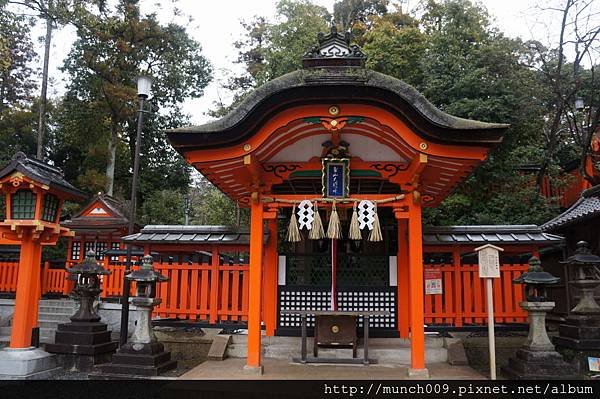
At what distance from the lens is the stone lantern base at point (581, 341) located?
7.07 metres

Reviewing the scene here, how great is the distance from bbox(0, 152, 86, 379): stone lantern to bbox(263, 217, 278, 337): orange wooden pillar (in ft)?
13.1

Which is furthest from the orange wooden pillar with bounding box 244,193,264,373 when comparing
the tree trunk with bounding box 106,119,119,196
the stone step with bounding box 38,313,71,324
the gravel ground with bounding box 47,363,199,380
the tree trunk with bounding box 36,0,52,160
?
the tree trunk with bounding box 36,0,52,160

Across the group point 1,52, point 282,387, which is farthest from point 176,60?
point 282,387

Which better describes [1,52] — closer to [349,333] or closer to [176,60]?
[176,60]

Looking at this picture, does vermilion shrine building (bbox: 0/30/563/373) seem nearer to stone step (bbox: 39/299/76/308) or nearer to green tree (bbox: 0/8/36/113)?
stone step (bbox: 39/299/76/308)

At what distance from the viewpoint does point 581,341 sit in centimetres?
712

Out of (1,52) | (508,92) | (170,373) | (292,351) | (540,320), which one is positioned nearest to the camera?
(540,320)

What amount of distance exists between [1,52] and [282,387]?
17.1 metres

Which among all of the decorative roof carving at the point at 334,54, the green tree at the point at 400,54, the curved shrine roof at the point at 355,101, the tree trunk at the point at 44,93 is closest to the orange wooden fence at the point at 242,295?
the curved shrine roof at the point at 355,101

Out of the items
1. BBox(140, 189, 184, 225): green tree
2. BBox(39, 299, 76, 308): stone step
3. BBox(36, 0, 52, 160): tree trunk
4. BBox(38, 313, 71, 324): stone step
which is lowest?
BBox(38, 313, 71, 324): stone step

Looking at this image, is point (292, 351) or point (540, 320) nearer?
point (540, 320)

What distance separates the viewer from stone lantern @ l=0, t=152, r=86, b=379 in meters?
7.77

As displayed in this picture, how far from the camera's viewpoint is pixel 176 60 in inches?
1039

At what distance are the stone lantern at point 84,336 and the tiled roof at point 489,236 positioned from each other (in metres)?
6.72
